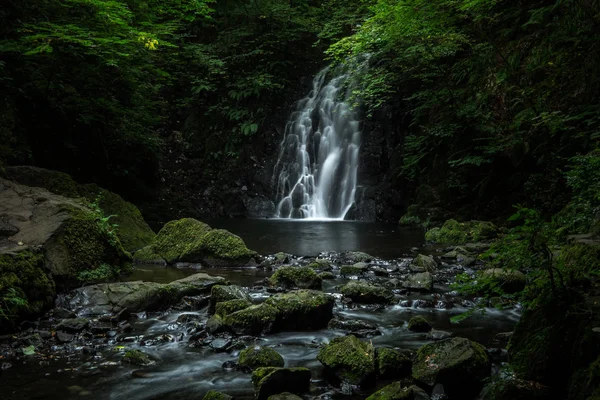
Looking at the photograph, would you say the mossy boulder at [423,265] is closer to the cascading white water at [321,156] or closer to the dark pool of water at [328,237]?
Result: the dark pool of water at [328,237]

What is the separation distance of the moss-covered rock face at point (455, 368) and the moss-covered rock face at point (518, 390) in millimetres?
494

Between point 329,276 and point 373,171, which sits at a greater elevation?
point 373,171

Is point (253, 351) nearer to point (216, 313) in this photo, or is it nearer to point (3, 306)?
point (216, 313)

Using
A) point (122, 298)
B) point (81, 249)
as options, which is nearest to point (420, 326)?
point (122, 298)

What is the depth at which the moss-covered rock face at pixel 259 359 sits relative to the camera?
390 cm

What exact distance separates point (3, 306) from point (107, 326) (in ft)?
3.39

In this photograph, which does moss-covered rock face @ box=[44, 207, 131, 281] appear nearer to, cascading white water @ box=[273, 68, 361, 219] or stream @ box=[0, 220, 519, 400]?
stream @ box=[0, 220, 519, 400]

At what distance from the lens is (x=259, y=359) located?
392 cm

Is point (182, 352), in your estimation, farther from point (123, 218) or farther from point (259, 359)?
point (123, 218)

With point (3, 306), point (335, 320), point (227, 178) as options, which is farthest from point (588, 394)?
point (227, 178)

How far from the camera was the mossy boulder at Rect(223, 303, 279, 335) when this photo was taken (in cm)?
472

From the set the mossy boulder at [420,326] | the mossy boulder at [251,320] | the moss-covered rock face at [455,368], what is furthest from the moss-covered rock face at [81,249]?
the moss-covered rock face at [455,368]

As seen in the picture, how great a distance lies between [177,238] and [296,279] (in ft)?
10.9

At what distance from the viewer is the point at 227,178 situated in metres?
22.5
